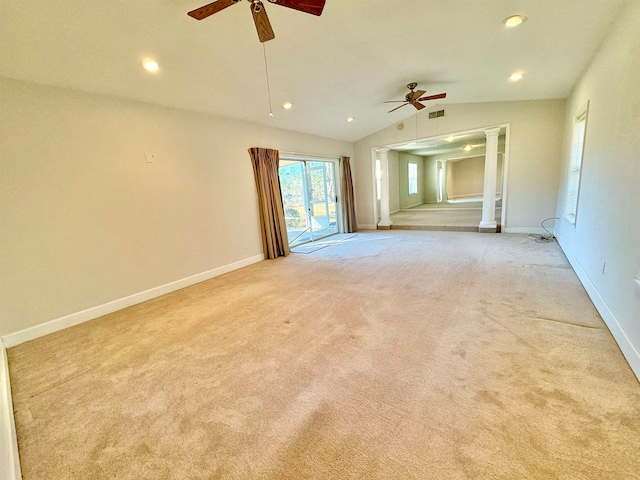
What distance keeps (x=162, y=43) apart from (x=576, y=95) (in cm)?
578

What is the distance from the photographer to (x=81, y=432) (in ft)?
5.24

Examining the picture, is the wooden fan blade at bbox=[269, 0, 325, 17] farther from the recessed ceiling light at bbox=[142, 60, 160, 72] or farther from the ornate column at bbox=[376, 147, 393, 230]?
the ornate column at bbox=[376, 147, 393, 230]

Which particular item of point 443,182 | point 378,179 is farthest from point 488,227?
point 443,182

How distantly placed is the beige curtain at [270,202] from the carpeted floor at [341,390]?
6.60 feet

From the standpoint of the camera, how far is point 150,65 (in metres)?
2.81

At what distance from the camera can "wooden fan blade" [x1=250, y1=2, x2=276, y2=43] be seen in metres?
1.89

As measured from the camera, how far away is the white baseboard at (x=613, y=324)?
177 centimetres

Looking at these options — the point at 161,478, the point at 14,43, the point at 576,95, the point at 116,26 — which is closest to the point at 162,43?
the point at 116,26

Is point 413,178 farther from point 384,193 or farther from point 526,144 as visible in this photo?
point 526,144

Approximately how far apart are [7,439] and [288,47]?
380 centimetres

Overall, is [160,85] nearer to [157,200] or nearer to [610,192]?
[157,200]

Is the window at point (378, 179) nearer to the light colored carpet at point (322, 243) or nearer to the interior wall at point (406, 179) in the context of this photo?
the light colored carpet at point (322, 243)

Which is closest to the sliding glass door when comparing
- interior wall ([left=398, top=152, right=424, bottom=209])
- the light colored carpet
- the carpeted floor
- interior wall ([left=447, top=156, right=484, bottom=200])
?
the light colored carpet

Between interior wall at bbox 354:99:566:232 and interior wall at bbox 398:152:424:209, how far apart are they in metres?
4.17
